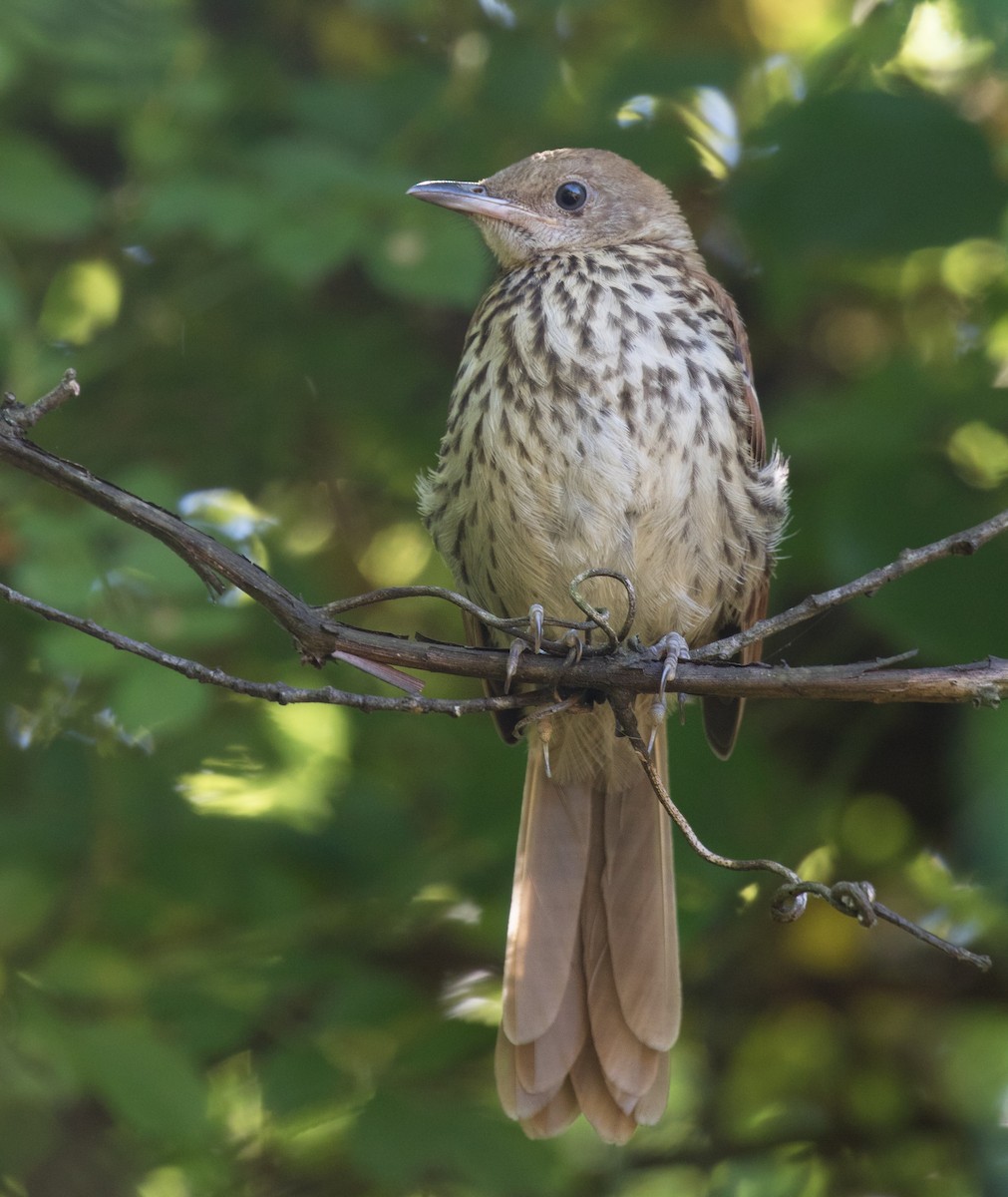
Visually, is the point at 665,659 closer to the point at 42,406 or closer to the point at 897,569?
the point at 897,569

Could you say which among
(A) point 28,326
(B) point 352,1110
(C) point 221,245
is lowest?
(B) point 352,1110

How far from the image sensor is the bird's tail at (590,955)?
2.77 m

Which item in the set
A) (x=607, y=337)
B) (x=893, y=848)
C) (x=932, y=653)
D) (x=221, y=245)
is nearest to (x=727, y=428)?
(x=607, y=337)

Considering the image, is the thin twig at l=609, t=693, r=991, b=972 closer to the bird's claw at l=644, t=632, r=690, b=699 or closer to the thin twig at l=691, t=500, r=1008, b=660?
the bird's claw at l=644, t=632, r=690, b=699

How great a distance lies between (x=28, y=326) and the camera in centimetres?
337

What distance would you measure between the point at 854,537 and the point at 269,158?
4.79 feet

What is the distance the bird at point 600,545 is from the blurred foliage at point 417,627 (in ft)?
0.52

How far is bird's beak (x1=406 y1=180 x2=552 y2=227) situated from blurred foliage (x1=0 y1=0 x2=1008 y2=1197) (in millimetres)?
65

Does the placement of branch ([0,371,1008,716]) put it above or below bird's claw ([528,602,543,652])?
above

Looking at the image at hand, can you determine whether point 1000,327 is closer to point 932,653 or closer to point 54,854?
point 932,653

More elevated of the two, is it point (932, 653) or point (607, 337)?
point (607, 337)

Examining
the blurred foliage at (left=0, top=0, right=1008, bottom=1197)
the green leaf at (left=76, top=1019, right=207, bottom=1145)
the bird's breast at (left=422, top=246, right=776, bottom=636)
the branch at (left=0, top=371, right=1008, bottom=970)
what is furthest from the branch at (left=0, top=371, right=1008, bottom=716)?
the green leaf at (left=76, top=1019, right=207, bottom=1145)

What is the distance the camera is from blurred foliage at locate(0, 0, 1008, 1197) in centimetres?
309

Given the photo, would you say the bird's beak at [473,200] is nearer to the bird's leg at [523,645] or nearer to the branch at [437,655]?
the bird's leg at [523,645]
